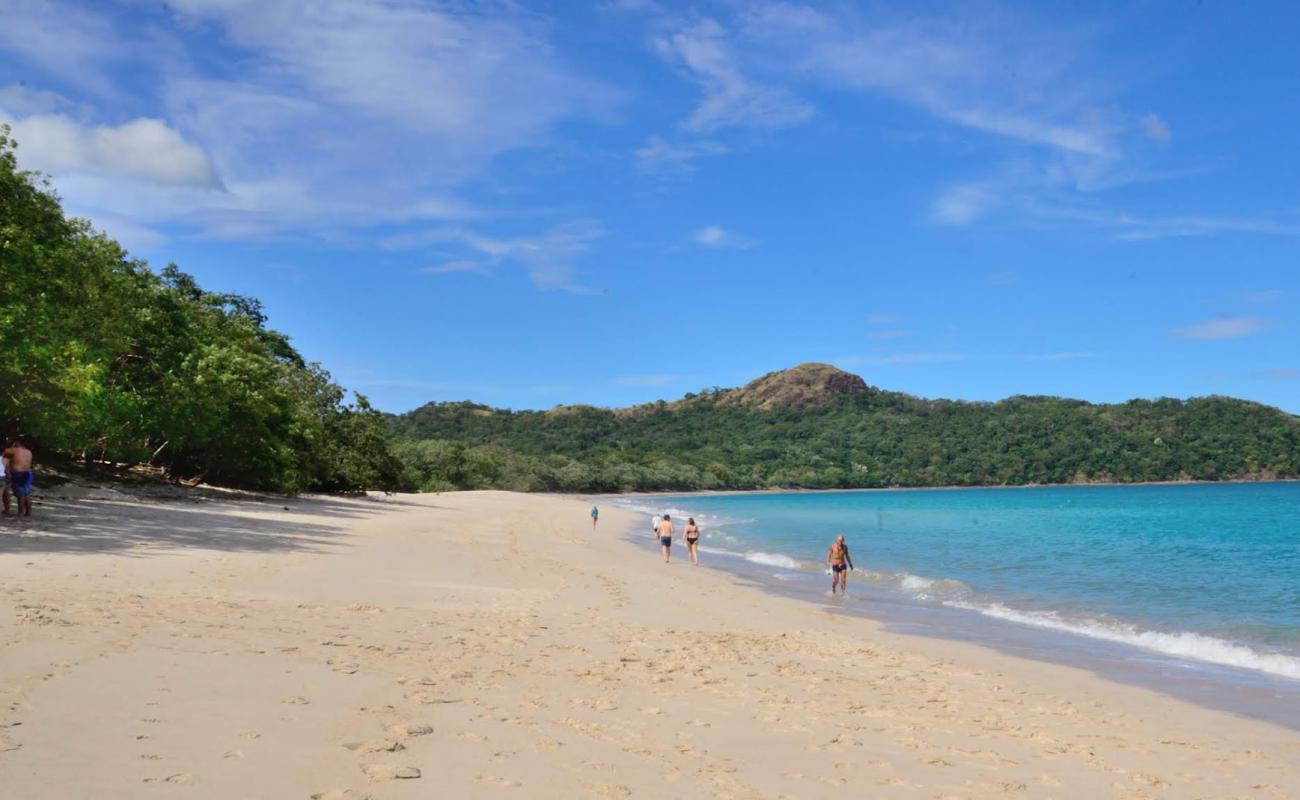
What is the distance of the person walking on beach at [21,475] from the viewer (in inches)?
649

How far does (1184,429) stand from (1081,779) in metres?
170

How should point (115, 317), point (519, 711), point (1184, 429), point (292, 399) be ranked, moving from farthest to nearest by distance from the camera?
point (1184, 429) < point (292, 399) < point (115, 317) < point (519, 711)

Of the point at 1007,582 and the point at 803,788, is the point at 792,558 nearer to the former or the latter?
the point at 1007,582

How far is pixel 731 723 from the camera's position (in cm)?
737

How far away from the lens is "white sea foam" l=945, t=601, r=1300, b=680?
13.0 m

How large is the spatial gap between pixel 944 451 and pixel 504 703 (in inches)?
6906

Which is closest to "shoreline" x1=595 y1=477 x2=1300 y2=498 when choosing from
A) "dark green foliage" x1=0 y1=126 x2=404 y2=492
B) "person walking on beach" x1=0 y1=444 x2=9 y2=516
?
"dark green foliage" x1=0 y1=126 x2=404 y2=492

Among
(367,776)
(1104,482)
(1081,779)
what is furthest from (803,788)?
(1104,482)

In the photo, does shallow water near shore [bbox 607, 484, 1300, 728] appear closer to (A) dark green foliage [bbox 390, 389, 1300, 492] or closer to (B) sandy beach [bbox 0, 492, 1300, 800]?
(B) sandy beach [bbox 0, 492, 1300, 800]

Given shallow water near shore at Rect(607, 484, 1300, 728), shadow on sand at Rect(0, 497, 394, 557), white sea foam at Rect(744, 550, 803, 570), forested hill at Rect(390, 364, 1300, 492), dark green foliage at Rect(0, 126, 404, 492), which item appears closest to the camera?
shallow water near shore at Rect(607, 484, 1300, 728)

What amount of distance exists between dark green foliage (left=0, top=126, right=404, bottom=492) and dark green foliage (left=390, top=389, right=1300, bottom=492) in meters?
68.1

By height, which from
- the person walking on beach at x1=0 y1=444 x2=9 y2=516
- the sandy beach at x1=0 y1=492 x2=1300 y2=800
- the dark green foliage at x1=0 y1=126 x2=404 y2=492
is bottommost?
the sandy beach at x1=0 y1=492 x2=1300 y2=800

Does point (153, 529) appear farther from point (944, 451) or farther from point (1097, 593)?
point (944, 451)

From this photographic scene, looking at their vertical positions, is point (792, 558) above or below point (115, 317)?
below
